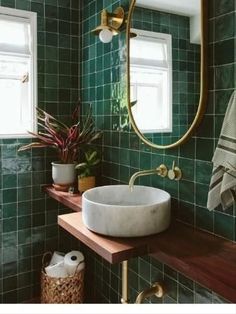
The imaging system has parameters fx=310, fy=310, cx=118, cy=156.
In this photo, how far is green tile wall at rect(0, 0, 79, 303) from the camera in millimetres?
2293

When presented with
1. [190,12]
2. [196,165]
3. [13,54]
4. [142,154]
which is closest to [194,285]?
[196,165]

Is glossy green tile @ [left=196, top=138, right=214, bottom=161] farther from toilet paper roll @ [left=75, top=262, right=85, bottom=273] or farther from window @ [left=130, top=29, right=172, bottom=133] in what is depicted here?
toilet paper roll @ [left=75, top=262, right=85, bottom=273]

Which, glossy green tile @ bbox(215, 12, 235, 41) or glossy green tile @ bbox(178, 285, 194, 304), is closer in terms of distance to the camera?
glossy green tile @ bbox(215, 12, 235, 41)

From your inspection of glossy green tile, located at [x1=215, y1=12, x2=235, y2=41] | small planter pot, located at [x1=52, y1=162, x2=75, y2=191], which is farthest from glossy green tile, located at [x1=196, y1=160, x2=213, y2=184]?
small planter pot, located at [x1=52, y1=162, x2=75, y2=191]

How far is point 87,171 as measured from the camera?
2.13 meters

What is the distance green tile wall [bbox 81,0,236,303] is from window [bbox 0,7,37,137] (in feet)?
1.35

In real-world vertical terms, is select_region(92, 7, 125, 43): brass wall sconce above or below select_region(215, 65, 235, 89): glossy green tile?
above

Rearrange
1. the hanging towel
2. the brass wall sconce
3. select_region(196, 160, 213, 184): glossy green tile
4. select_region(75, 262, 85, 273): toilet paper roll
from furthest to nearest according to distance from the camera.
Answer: select_region(75, 262, 85, 273): toilet paper roll < the brass wall sconce < select_region(196, 160, 213, 184): glossy green tile < the hanging towel

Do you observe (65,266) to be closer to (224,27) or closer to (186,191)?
(186,191)

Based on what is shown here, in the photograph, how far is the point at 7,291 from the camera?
2311mm

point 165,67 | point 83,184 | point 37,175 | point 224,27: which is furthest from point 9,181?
point 224,27

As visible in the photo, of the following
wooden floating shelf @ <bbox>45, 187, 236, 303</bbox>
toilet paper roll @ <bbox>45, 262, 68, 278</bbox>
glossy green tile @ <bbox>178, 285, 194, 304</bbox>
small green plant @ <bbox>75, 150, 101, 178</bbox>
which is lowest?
toilet paper roll @ <bbox>45, 262, 68, 278</bbox>

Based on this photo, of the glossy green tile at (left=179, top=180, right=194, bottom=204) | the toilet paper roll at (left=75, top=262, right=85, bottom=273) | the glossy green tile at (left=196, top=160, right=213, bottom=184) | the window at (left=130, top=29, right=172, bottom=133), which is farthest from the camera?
the toilet paper roll at (left=75, top=262, right=85, bottom=273)

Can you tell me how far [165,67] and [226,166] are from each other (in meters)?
0.69
